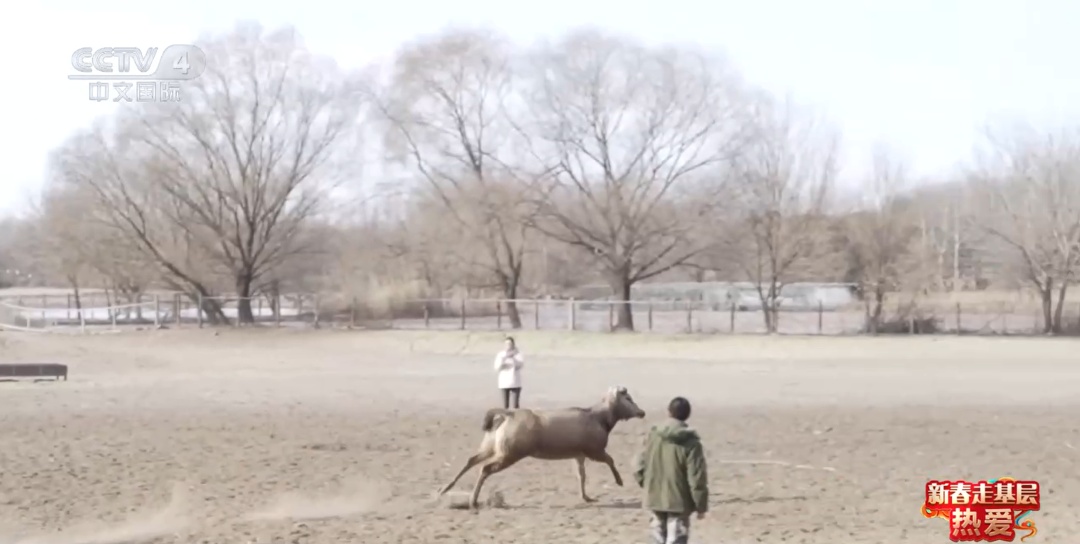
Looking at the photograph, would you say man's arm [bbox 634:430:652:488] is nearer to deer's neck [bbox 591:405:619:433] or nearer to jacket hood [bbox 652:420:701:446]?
jacket hood [bbox 652:420:701:446]

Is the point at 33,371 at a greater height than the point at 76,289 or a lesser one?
lesser

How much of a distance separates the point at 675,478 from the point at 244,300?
43129 mm

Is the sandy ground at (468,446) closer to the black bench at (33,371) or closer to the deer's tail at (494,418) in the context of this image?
the black bench at (33,371)

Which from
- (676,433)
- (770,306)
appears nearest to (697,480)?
(676,433)

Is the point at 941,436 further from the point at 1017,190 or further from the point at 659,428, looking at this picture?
the point at 1017,190

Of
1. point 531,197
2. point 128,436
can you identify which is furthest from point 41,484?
point 531,197

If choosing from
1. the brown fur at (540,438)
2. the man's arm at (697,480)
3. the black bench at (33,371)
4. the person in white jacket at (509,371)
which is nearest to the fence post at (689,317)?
the black bench at (33,371)

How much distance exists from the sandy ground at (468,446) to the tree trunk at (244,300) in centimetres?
1307

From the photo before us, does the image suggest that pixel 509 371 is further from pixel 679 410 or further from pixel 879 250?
pixel 879 250

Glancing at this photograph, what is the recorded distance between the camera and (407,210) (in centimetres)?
4909

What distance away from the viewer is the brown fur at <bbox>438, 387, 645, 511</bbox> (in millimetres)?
11734

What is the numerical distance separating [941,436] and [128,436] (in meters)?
11.5

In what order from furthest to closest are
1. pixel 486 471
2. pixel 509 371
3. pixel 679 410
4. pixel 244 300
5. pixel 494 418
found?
pixel 244 300 → pixel 509 371 → pixel 494 418 → pixel 486 471 → pixel 679 410

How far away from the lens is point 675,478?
317 inches
